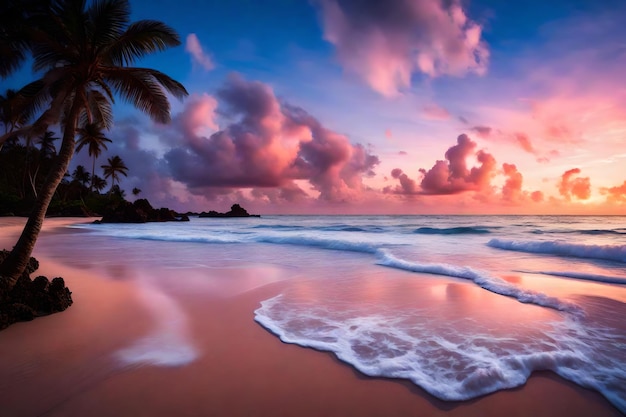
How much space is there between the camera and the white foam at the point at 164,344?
10.5 ft

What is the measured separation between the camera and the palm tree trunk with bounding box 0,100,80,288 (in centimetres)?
470

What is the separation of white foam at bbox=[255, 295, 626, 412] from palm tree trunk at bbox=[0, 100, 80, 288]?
395 cm

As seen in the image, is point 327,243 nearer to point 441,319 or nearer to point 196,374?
point 441,319

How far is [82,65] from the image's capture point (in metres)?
5.88

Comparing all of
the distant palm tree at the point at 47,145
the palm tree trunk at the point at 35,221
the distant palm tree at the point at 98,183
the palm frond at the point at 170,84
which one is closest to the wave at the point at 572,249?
the palm frond at the point at 170,84

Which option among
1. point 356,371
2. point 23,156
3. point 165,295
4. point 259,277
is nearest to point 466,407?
point 356,371

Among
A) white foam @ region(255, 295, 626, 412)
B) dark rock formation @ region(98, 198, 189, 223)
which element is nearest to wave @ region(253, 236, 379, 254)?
white foam @ region(255, 295, 626, 412)

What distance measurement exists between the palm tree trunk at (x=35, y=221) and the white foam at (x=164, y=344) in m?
2.07

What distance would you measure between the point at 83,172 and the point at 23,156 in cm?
1586

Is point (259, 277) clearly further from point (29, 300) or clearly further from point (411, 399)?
point (411, 399)

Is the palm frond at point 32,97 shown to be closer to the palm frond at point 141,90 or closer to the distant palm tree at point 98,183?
the palm frond at point 141,90

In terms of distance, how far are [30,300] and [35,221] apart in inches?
52.4

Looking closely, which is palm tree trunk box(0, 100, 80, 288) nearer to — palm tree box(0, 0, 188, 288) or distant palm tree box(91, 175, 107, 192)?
palm tree box(0, 0, 188, 288)

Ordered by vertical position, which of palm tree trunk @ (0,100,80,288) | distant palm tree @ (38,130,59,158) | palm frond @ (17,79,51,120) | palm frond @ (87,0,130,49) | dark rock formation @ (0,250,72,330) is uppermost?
distant palm tree @ (38,130,59,158)
